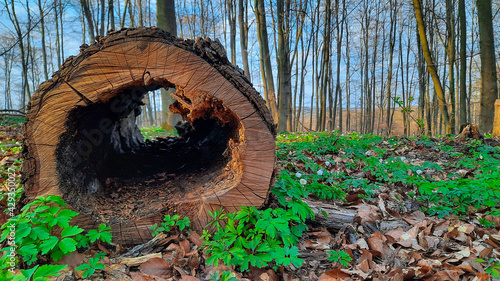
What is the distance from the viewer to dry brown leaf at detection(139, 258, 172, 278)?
167 centimetres

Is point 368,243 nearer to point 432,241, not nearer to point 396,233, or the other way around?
point 396,233

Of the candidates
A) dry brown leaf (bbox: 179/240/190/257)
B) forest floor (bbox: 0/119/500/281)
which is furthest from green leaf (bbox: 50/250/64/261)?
dry brown leaf (bbox: 179/240/190/257)

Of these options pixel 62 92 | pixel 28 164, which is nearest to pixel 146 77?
pixel 62 92

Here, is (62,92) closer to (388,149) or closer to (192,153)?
(192,153)

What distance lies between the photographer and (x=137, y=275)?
160 centimetres

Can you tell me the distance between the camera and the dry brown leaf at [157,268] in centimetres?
167

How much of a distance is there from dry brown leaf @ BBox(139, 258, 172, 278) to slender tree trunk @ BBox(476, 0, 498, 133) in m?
8.80

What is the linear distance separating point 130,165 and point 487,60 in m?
8.90

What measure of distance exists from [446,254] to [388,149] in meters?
3.69

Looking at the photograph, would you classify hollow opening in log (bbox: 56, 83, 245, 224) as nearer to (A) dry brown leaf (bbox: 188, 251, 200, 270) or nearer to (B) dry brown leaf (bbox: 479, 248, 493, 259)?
(A) dry brown leaf (bbox: 188, 251, 200, 270)

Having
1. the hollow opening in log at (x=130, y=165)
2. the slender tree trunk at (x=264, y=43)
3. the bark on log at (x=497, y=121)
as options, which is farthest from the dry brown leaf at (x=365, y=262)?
the slender tree trunk at (x=264, y=43)

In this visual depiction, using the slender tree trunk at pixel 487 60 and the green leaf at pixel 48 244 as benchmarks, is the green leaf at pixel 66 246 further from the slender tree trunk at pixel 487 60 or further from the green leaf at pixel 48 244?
the slender tree trunk at pixel 487 60

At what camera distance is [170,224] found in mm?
1997

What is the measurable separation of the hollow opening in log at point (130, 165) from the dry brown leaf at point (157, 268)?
0.41m
